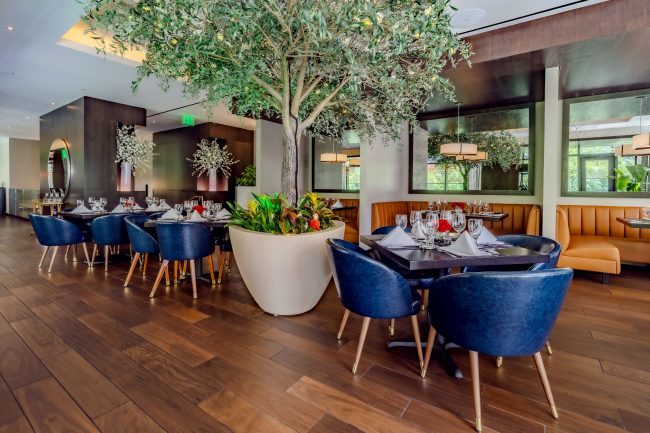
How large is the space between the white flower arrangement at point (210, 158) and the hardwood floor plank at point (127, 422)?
31.8ft

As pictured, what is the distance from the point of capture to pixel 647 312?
3377 mm

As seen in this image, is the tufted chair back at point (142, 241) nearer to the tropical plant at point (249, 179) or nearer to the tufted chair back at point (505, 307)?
the tufted chair back at point (505, 307)

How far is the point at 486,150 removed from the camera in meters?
7.38

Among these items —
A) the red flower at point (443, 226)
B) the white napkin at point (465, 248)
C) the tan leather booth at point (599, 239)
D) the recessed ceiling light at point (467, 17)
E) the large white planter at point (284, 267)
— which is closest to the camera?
the white napkin at point (465, 248)

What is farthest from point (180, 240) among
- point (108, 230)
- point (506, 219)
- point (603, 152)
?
point (603, 152)

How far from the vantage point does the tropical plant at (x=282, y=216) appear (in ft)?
10.2

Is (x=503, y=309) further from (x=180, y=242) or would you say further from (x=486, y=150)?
(x=486, y=150)

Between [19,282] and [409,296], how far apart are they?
471 cm

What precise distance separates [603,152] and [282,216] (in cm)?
611

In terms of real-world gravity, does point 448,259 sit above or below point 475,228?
below

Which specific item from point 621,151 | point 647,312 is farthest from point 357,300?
point 621,151

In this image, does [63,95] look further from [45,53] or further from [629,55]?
[629,55]

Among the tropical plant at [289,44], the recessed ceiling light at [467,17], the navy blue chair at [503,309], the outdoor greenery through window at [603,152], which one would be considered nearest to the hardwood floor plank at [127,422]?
the navy blue chair at [503,309]

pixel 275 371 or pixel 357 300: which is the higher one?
pixel 357 300
